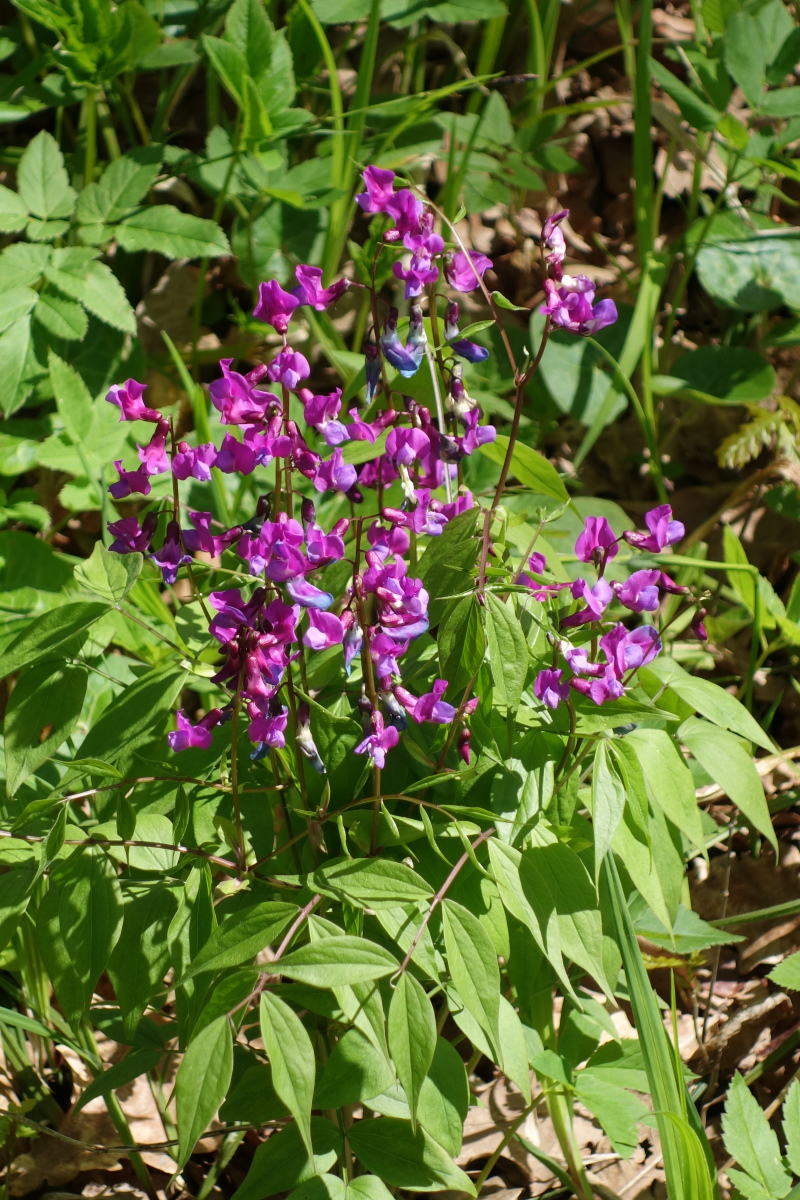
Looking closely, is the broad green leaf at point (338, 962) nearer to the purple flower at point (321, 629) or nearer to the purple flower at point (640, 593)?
Answer: the purple flower at point (321, 629)

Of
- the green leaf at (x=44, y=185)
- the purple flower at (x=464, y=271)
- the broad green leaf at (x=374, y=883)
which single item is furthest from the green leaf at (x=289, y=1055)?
the green leaf at (x=44, y=185)

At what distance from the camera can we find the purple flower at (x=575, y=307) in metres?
1.21

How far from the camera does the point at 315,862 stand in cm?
140

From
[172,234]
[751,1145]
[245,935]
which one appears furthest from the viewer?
[172,234]

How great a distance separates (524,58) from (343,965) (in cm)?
355

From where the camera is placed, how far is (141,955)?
126 centimetres

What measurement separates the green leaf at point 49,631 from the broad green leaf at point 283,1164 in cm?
67

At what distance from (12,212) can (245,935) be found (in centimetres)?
176

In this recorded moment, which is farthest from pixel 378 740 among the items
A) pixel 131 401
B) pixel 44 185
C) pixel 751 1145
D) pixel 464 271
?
pixel 44 185

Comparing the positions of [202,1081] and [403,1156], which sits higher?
[202,1081]

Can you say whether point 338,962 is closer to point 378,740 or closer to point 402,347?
point 378,740

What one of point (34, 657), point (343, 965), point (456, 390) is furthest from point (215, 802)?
point (456, 390)

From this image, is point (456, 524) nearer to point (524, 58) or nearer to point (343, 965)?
point (343, 965)

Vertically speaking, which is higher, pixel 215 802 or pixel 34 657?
pixel 34 657
